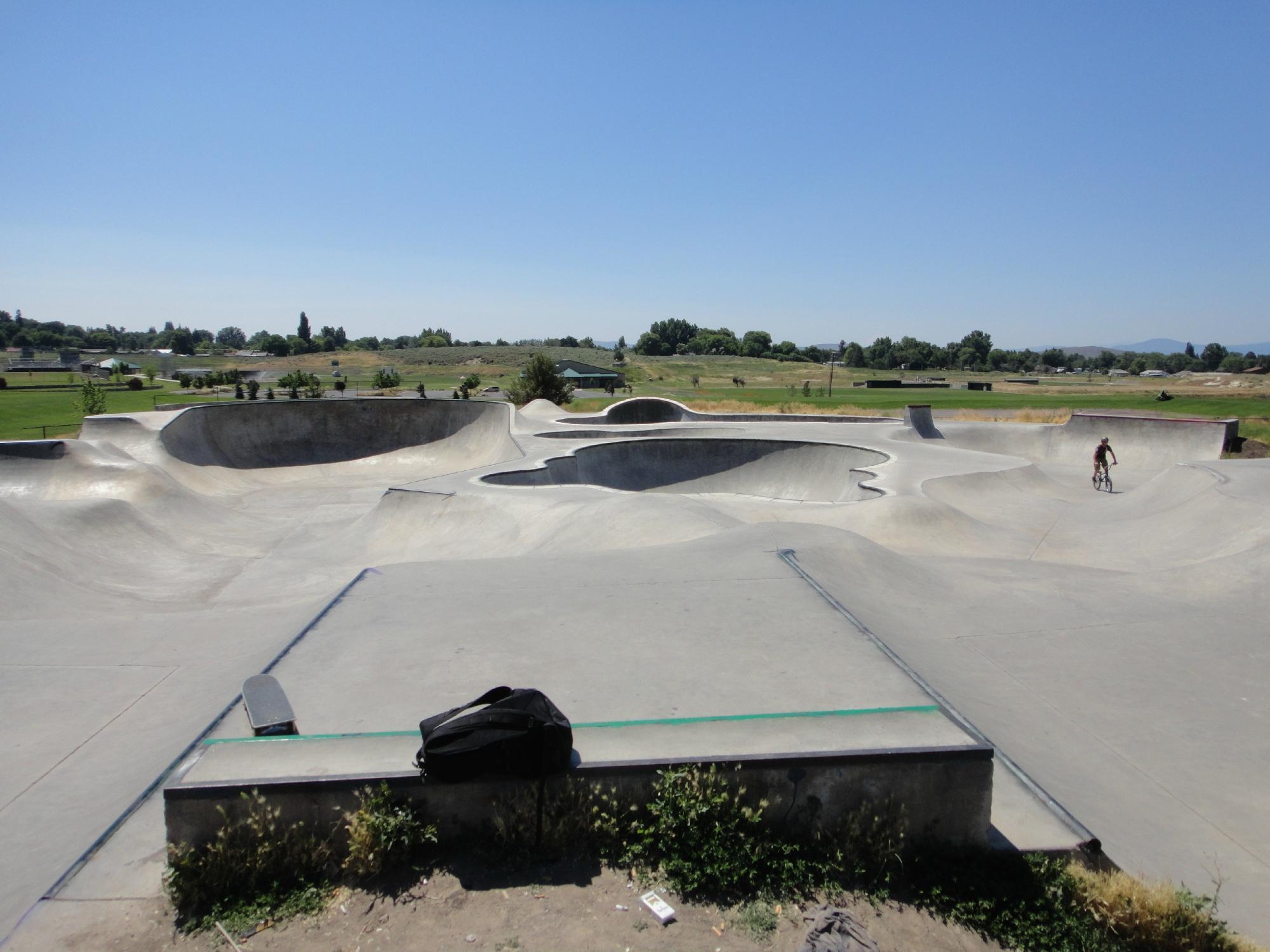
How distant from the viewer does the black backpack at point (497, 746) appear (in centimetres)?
406

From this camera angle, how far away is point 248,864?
3.87 metres

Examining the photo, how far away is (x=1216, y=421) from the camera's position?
27766mm

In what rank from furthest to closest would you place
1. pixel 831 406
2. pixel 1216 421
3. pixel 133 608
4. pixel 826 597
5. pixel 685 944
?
pixel 831 406, pixel 1216 421, pixel 133 608, pixel 826 597, pixel 685 944

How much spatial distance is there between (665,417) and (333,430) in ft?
49.7

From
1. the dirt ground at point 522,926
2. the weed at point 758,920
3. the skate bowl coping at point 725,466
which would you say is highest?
the dirt ground at point 522,926

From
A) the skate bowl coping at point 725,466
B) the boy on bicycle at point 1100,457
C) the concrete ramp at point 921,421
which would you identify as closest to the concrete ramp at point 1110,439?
the concrete ramp at point 921,421

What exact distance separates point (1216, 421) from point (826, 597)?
1110 inches

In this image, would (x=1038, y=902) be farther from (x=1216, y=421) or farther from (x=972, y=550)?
(x=1216, y=421)

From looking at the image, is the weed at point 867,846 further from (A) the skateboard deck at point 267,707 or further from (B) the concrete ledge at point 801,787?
(A) the skateboard deck at point 267,707

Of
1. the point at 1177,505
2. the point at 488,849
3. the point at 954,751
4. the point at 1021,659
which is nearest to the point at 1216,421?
the point at 1177,505

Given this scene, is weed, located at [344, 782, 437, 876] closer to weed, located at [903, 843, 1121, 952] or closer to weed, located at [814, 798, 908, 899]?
weed, located at [814, 798, 908, 899]

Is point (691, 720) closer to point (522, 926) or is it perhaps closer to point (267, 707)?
point (522, 926)

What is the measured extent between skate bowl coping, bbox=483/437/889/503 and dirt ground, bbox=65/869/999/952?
18216 millimetres

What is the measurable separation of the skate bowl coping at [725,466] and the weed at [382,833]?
706 inches
